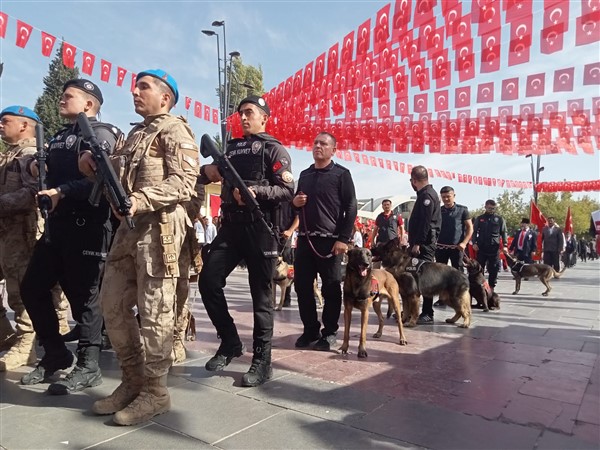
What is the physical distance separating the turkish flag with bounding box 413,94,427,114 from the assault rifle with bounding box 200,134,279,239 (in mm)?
5710

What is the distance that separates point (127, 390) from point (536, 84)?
615 cm

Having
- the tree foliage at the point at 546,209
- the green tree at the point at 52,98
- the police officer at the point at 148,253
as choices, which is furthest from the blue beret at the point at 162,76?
the tree foliage at the point at 546,209

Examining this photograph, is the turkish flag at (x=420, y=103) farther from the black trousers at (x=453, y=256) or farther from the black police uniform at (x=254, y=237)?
the black police uniform at (x=254, y=237)

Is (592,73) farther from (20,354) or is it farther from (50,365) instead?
(20,354)

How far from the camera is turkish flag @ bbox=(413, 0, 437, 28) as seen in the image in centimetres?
571

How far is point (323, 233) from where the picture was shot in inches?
170

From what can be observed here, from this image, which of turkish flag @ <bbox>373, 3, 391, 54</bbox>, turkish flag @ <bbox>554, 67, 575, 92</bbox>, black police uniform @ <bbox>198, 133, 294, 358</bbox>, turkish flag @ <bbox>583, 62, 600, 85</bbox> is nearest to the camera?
black police uniform @ <bbox>198, 133, 294, 358</bbox>

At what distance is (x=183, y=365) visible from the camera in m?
3.71

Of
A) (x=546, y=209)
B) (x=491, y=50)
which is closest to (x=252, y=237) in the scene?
(x=491, y=50)

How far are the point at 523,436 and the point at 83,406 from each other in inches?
102

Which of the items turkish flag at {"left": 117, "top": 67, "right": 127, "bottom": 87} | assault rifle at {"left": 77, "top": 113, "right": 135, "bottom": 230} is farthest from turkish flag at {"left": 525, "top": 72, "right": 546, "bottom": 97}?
turkish flag at {"left": 117, "top": 67, "right": 127, "bottom": 87}

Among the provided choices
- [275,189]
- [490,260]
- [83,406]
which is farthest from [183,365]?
[490,260]

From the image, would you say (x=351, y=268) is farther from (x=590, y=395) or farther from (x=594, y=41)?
(x=594, y=41)

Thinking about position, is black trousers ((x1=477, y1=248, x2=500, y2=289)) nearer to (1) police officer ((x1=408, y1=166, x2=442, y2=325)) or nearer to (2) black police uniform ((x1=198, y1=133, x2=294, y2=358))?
(1) police officer ((x1=408, y1=166, x2=442, y2=325))
